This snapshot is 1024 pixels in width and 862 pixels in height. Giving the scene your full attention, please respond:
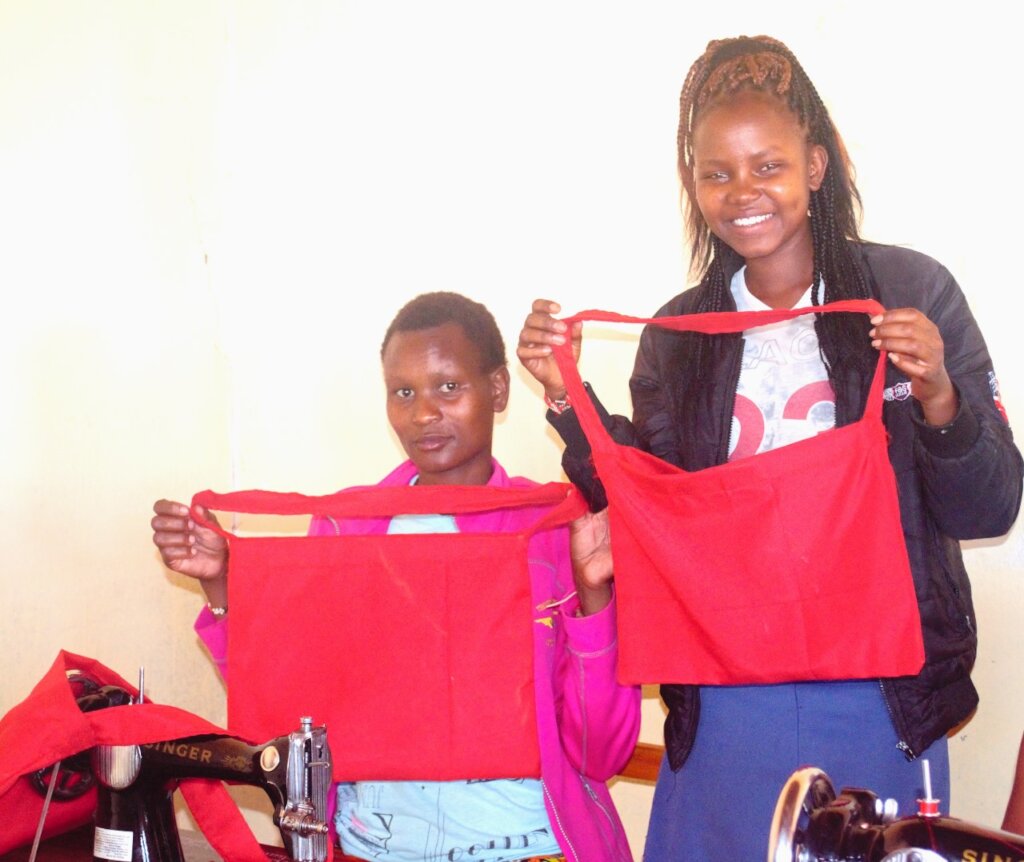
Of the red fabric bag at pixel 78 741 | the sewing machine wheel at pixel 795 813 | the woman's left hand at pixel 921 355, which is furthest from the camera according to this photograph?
the red fabric bag at pixel 78 741

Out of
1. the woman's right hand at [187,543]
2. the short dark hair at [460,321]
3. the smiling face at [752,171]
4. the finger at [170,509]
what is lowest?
the woman's right hand at [187,543]

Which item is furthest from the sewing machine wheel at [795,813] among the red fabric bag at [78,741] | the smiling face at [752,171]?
the smiling face at [752,171]

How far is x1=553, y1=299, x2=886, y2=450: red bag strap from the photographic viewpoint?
1.83 metres

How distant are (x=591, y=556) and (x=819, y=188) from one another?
76 cm

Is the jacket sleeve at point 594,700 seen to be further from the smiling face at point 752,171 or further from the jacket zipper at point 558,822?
the smiling face at point 752,171

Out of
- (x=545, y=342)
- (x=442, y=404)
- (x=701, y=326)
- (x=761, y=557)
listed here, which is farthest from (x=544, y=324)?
(x=761, y=557)

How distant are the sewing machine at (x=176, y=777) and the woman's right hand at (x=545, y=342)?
2.28 feet

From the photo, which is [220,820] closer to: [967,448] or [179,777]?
[179,777]

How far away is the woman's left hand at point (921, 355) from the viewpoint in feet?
5.63

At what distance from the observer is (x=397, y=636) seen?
2102 millimetres

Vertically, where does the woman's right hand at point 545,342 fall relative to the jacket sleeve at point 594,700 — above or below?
above

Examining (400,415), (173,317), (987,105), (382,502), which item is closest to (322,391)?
(173,317)

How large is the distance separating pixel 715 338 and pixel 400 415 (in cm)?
65

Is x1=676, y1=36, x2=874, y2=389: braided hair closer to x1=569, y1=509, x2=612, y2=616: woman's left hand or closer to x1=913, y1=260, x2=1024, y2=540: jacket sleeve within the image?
x1=913, y1=260, x2=1024, y2=540: jacket sleeve
